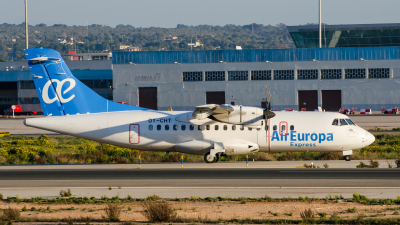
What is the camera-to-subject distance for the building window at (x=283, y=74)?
2982 inches

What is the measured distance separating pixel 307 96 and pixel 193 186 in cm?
5896

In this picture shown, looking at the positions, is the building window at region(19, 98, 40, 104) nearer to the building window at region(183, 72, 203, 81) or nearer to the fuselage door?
the building window at region(183, 72, 203, 81)

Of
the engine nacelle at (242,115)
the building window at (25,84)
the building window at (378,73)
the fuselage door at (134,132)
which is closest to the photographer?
the engine nacelle at (242,115)

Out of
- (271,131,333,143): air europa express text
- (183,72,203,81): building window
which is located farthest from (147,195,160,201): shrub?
(183,72,203,81): building window

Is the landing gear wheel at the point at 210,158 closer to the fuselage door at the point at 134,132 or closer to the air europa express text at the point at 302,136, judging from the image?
the air europa express text at the point at 302,136

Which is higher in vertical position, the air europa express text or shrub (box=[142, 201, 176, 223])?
the air europa express text

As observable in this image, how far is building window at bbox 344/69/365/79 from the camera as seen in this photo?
7419 centimetres

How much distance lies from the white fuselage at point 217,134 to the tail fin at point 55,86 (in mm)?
900

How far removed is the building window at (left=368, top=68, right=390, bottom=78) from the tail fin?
2283 inches

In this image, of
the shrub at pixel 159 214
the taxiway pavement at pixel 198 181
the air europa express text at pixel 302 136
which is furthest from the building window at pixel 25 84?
the shrub at pixel 159 214

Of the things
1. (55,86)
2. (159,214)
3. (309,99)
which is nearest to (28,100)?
(309,99)

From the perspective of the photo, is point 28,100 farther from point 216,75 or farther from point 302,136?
point 302,136

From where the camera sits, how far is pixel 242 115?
2706 centimetres

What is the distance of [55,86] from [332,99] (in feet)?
188
